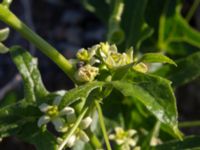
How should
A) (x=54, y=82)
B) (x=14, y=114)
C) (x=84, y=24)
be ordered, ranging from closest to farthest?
1. (x=14, y=114)
2. (x=54, y=82)
3. (x=84, y=24)

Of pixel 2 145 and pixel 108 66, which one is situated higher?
pixel 108 66

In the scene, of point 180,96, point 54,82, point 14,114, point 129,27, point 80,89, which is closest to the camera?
point 80,89

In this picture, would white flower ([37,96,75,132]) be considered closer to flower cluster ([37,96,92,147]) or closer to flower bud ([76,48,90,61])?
flower cluster ([37,96,92,147])

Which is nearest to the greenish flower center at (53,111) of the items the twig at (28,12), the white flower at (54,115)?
the white flower at (54,115)

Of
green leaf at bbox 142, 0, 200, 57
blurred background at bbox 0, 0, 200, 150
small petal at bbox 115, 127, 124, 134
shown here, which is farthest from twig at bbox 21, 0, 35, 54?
small petal at bbox 115, 127, 124, 134

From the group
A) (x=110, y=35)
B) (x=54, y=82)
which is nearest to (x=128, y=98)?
(x=110, y=35)

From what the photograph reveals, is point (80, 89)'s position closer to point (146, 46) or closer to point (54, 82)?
point (146, 46)

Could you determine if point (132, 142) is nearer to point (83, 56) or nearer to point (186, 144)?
point (186, 144)
